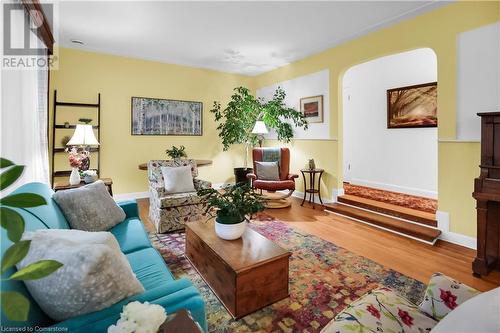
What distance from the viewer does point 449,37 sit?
9.84ft

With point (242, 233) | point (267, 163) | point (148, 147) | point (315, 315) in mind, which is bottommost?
point (315, 315)

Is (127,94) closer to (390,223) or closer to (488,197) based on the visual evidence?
(390,223)

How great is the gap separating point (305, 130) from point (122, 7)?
3.49 meters

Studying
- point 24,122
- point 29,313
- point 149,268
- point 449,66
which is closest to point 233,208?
point 149,268

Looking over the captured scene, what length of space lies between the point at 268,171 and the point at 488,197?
3.08m

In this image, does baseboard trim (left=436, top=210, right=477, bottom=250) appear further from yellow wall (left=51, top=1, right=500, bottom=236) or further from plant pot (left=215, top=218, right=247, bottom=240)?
plant pot (left=215, top=218, right=247, bottom=240)

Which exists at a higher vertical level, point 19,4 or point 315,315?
point 19,4

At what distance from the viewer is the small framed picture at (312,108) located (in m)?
4.76

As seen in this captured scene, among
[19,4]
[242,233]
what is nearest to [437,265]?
[242,233]

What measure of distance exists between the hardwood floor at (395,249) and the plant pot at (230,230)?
1446 mm

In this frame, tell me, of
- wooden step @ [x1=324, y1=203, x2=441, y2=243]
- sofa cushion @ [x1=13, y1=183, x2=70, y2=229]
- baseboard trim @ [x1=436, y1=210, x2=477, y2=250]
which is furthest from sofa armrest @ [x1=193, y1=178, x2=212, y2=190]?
baseboard trim @ [x1=436, y1=210, x2=477, y2=250]

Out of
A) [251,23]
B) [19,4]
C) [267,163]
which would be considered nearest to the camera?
[19,4]

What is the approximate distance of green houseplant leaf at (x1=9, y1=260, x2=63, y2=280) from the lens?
621 mm

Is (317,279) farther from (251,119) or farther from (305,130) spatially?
(251,119)
